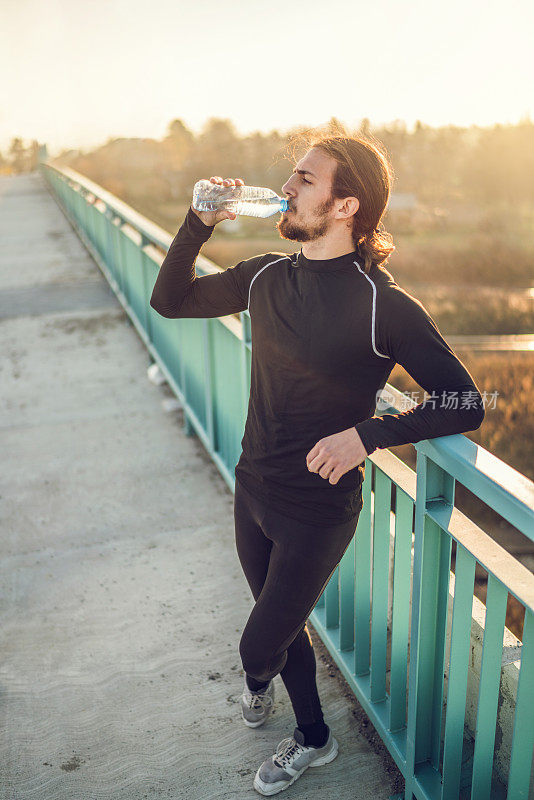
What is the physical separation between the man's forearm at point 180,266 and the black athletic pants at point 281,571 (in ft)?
2.28

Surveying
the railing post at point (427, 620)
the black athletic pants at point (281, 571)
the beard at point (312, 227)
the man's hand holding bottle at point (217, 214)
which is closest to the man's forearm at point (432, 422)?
the railing post at point (427, 620)

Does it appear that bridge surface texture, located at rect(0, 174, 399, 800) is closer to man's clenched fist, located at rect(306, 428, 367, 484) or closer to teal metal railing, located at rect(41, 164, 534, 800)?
teal metal railing, located at rect(41, 164, 534, 800)

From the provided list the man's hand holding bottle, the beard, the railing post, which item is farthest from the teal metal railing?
the man's hand holding bottle

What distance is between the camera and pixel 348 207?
6.89 feet

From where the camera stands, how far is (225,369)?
4.05 meters

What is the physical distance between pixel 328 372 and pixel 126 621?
1.85m

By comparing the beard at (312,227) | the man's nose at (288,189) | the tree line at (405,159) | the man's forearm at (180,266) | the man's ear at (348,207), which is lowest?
the tree line at (405,159)

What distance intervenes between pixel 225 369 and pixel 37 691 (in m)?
1.86

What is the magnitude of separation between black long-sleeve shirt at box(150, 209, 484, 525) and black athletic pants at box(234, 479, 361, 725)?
45mm

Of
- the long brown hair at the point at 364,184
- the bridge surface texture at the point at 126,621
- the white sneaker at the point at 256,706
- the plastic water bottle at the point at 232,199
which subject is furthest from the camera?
the white sneaker at the point at 256,706

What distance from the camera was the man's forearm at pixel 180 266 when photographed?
2441 mm

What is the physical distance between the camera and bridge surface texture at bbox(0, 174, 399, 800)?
100 inches

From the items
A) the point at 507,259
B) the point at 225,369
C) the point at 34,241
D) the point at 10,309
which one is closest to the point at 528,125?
the point at 507,259

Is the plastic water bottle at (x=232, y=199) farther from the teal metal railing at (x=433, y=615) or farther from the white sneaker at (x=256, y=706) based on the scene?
the white sneaker at (x=256, y=706)
